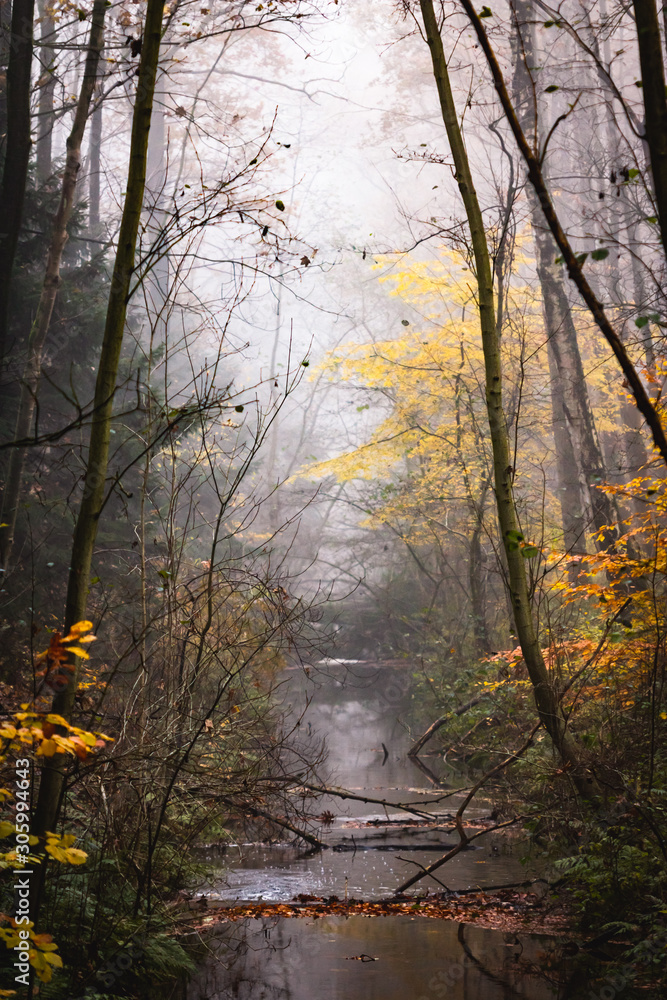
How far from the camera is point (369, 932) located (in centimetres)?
585

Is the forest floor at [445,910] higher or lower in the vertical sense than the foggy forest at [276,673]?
lower

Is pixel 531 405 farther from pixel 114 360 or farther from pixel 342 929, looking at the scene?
pixel 114 360

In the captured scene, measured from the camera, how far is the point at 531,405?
16844mm

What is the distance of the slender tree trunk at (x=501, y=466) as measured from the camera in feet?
18.0

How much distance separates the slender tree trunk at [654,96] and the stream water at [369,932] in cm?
330

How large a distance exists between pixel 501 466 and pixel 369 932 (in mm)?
3649

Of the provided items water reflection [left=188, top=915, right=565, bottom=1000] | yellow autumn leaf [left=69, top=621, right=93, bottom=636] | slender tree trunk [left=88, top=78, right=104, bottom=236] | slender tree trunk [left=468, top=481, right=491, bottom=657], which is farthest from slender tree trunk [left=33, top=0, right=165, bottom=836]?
slender tree trunk [left=88, top=78, right=104, bottom=236]

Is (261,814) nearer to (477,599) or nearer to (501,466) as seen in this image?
(501,466)

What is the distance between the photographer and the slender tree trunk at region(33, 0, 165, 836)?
3.41 m

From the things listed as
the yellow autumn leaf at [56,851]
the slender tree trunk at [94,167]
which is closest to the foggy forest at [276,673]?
the yellow autumn leaf at [56,851]

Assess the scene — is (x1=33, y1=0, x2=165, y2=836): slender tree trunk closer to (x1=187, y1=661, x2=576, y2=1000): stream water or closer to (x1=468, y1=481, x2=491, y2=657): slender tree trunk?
(x1=187, y1=661, x2=576, y2=1000): stream water

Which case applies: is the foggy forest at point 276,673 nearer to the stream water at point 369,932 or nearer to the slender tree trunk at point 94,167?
the stream water at point 369,932

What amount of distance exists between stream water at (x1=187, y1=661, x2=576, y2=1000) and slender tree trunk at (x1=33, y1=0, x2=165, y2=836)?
1.52 m
